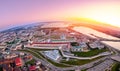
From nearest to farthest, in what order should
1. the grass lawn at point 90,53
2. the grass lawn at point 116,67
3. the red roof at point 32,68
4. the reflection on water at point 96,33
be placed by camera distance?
the grass lawn at point 116,67 < the red roof at point 32,68 < the grass lawn at point 90,53 < the reflection on water at point 96,33

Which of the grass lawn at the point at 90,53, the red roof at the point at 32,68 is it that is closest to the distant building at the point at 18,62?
the red roof at the point at 32,68

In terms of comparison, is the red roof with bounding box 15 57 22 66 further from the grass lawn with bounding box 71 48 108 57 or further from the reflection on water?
the reflection on water

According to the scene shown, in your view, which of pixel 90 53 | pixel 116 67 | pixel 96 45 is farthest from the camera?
pixel 96 45

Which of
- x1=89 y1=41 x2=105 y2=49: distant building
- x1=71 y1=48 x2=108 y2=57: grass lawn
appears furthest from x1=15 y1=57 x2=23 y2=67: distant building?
x1=89 y1=41 x2=105 y2=49: distant building

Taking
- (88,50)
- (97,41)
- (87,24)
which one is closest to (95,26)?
(87,24)

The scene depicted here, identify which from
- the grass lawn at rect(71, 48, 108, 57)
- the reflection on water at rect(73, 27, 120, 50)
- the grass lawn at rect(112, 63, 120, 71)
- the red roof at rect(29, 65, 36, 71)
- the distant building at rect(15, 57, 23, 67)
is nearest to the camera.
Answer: the grass lawn at rect(112, 63, 120, 71)

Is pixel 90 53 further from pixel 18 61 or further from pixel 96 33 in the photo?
pixel 18 61

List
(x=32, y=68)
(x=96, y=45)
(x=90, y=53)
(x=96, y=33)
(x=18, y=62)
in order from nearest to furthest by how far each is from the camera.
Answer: (x=32, y=68), (x=18, y=62), (x=90, y=53), (x=96, y=45), (x=96, y=33)

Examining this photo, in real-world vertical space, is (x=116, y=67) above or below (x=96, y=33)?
below

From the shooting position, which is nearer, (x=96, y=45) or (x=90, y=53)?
(x=90, y=53)

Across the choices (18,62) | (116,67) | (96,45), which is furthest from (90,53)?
(18,62)

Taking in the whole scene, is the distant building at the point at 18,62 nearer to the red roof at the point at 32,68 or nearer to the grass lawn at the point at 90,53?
the red roof at the point at 32,68

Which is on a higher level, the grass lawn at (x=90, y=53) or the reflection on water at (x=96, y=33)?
the reflection on water at (x=96, y=33)
